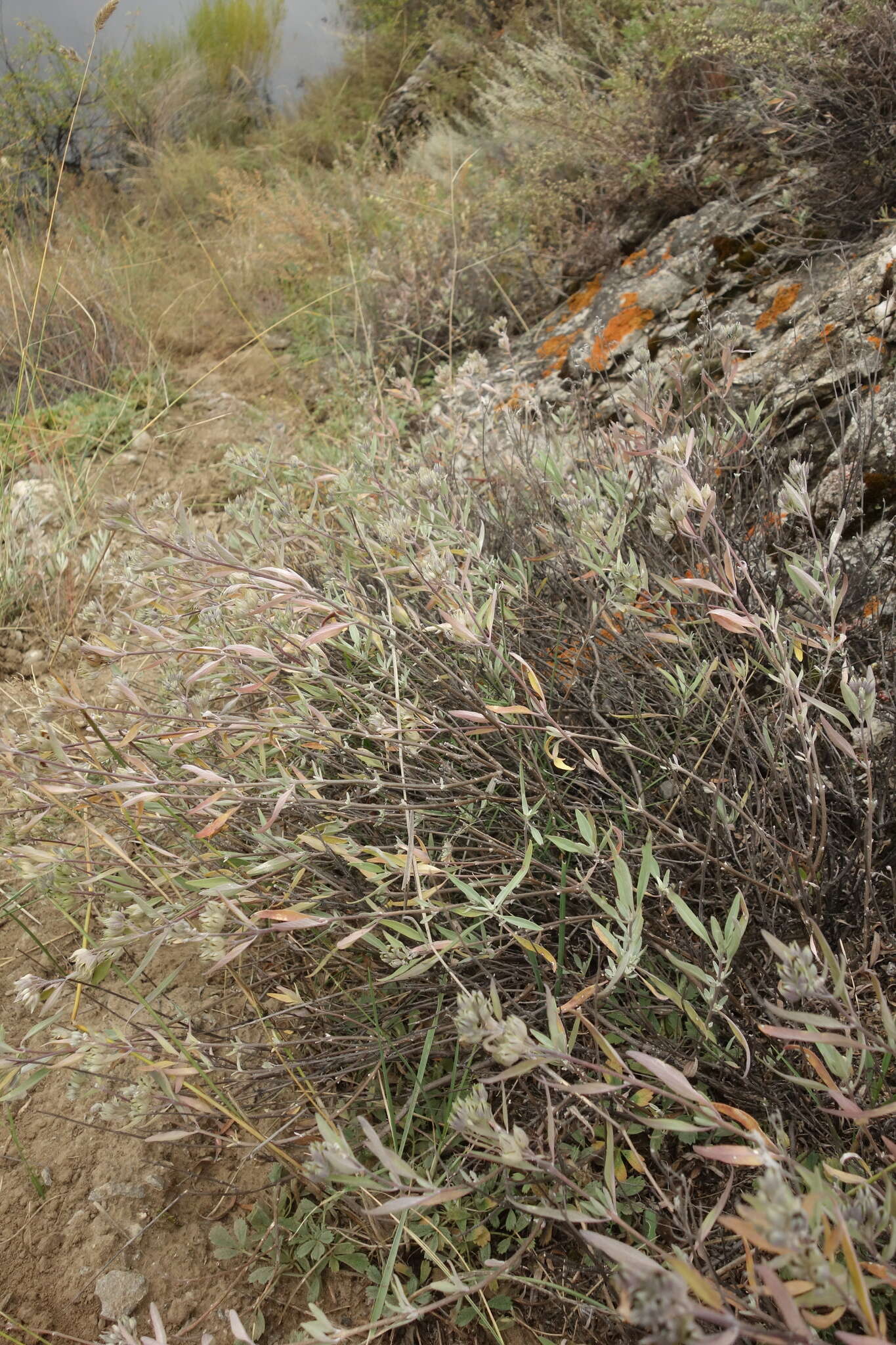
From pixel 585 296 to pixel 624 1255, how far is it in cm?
350

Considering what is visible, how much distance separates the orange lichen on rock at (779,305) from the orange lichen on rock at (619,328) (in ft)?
1.68

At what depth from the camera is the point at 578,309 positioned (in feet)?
11.0

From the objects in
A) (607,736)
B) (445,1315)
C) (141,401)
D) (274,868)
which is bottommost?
(445,1315)

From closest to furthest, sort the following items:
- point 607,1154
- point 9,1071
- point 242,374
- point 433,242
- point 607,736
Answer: point 607,1154 < point 9,1071 < point 607,736 < point 433,242 < point 242,374

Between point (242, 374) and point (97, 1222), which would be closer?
point (97, 1222)

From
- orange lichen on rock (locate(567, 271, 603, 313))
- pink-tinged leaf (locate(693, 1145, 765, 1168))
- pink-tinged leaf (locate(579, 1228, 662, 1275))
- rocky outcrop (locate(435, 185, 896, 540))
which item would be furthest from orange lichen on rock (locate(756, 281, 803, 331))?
pink-tinged leaf (locate(579, 1228, 662, 1275))

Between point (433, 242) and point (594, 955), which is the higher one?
point (433, 242)

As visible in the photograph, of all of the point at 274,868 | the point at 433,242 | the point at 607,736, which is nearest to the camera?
the point at 274,868

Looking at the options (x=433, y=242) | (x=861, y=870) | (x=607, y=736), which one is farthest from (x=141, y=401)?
(x=861, y=870)

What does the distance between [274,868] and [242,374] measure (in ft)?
13.3

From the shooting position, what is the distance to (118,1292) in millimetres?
1319

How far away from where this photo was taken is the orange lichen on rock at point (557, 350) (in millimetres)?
3152

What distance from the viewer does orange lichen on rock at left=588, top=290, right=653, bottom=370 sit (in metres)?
2.89

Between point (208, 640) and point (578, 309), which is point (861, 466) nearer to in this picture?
point (208, 640)
